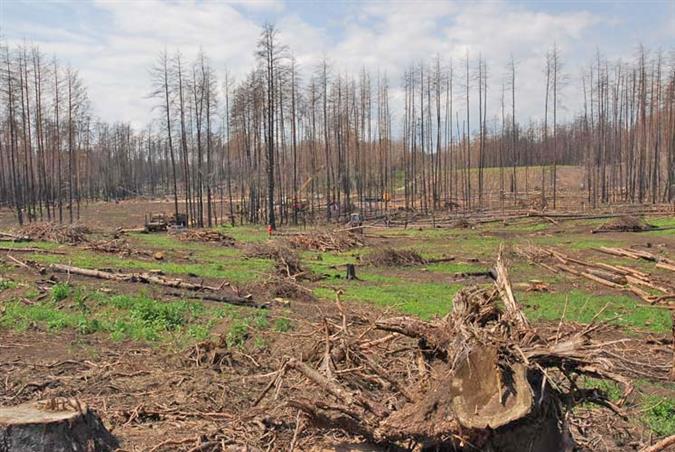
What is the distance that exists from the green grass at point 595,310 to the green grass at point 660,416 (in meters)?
3.86

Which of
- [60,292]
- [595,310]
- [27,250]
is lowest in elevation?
[595,310]

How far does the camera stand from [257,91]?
137 ft

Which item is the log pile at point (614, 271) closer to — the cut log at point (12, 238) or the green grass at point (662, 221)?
the green grass at point (662, 221)

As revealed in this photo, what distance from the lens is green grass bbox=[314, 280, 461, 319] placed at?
13.9 m

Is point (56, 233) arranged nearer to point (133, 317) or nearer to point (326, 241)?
point (326, 241)

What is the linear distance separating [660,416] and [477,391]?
4.48 metres

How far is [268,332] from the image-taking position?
32.2ft

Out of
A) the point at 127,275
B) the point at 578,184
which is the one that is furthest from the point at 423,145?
the point at 127,275

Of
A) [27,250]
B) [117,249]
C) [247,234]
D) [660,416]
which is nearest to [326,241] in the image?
[247,234]

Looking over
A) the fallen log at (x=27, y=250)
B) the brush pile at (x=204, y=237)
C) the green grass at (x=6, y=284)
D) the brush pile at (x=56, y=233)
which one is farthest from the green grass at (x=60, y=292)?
the brush pile at (x=204, y=237)

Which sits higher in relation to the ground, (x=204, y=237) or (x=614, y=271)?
(x=204, y=237)

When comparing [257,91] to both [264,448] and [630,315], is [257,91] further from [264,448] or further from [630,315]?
[264,448]

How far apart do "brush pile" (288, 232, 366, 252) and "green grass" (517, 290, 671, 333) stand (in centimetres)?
1248

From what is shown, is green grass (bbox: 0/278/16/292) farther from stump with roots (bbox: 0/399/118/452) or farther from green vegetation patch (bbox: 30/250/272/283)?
stump with roots (bbox: 0/399/118/452)
